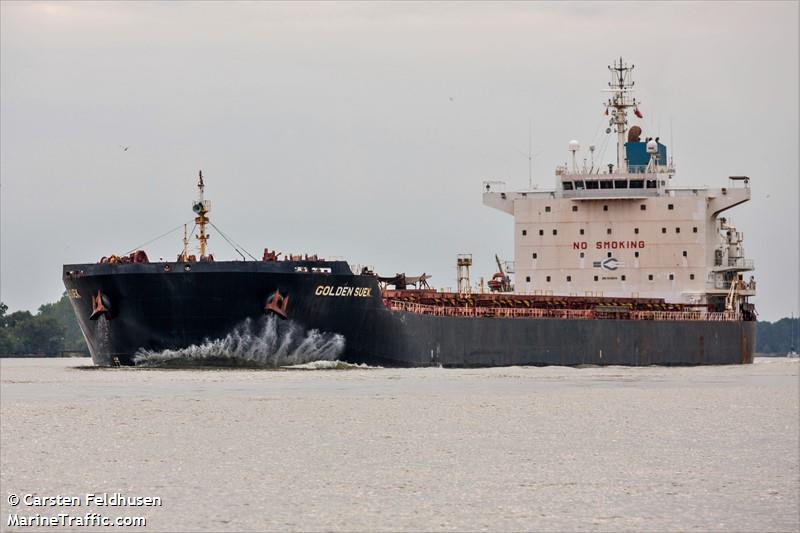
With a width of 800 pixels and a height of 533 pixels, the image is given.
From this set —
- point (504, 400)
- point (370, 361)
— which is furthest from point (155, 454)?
point (370, 361)

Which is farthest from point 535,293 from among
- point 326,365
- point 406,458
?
point 406,458

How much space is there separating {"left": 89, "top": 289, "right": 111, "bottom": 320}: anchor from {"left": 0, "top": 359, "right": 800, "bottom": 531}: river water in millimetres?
8968

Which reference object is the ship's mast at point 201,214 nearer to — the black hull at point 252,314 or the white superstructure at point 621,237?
the black hull at point 252,314

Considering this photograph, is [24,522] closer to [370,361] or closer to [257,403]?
[257,403]

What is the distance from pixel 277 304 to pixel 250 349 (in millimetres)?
1410

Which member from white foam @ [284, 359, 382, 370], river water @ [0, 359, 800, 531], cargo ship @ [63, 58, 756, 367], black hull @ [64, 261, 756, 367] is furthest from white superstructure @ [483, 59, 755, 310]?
river water @ [0, 359, 800, 531]

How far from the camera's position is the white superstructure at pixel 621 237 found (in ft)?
186

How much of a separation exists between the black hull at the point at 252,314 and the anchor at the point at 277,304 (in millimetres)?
87

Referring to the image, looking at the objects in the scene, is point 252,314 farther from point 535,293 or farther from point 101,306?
point 535,293

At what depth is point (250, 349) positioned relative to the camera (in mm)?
40250

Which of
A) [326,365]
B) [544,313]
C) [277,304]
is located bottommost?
[326,365]

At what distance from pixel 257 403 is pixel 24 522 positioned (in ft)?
42.9

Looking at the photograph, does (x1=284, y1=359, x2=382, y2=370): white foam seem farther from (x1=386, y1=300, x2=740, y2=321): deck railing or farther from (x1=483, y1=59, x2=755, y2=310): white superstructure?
(x1=483, y1=59, x2=755, y2=310): white superstructure

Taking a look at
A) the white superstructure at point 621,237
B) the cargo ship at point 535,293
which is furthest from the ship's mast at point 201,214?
the white superstructure at point 621,237
